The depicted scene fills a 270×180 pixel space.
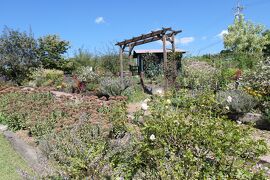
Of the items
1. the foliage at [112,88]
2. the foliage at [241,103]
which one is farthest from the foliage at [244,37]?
the foliage at [241,103]

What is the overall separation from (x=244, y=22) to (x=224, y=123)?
4887 cm

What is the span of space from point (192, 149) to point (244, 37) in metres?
44.4

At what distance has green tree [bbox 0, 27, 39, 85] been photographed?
68.2 feet

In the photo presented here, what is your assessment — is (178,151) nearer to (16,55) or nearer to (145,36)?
(145,36)

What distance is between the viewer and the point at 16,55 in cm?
2091

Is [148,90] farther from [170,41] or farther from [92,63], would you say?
[92,63]

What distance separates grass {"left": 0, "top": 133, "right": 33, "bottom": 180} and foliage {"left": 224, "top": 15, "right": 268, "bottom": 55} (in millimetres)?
40129

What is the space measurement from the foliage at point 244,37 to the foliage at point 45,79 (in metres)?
28.9

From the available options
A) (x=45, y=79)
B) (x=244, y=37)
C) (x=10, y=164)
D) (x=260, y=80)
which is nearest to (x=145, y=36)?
(x=260, y=80)

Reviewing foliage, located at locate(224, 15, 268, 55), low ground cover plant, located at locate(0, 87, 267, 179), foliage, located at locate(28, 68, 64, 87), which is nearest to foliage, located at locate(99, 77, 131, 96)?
foliage, located at locate(28, 68, 64, 87)

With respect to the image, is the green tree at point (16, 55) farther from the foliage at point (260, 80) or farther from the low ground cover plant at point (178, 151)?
the low ground cover plant at point (178, 151)

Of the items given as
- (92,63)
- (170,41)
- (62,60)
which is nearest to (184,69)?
(170,41)

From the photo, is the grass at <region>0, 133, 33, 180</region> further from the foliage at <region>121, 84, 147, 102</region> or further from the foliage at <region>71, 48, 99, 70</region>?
the foliage at <region>71, 48, 99, 70</region>

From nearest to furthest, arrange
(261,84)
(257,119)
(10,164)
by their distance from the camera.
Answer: (10,164), (257,119), (261,84)
